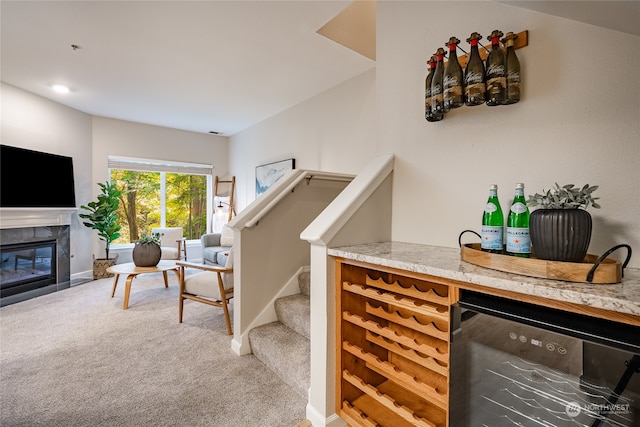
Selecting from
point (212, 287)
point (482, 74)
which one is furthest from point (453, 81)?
point (212, 287)

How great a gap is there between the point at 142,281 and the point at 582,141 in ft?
16.7

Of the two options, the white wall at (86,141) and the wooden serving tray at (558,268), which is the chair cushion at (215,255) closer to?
the white wall at (86,141)

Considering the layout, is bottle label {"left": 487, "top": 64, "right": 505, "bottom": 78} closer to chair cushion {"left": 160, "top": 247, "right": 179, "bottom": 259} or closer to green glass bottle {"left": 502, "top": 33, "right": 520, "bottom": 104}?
green glass bottle {"left": 502, "top": 33, "right": 520, "bottom": 104}

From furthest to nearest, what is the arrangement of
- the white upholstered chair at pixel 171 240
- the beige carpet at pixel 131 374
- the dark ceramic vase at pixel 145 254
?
the white upholstered chair at pixel 171 240 < the dark ceramic vase at pixel 145 254 < the beige carpet at pixel 131 374

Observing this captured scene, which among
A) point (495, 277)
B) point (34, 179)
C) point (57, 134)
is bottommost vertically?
point (495, 277)

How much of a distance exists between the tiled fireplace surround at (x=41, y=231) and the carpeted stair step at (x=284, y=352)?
3471 mm

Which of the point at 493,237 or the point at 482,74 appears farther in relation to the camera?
the point at 482,74

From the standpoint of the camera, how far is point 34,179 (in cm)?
391

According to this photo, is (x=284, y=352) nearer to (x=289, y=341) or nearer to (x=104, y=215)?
(x=289, y=341)

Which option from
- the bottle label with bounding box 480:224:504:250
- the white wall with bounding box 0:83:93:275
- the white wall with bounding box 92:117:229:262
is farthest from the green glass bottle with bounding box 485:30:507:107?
the white wall with bounding box 92:117:229:262

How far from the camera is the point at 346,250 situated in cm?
141

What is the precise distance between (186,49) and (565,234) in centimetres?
329

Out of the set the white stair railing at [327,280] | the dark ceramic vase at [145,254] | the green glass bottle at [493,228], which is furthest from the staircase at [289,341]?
the dark ceramic vase at [145,254]

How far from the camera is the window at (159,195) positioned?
542 centimetres
